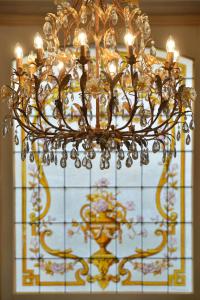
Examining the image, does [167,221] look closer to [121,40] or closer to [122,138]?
[121,40]

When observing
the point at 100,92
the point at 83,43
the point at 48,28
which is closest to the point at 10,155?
the point at 48,28

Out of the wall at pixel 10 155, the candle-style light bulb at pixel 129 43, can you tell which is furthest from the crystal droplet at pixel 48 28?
the wall at pixel 10 155

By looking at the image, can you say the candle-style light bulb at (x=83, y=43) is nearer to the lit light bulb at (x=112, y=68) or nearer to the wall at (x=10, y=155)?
the lit light bulb at (x=112, y=68)

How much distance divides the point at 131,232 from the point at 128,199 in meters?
0.23

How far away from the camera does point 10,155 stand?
3.92 m

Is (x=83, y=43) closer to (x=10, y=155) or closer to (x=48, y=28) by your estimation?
(x=48, y=28)

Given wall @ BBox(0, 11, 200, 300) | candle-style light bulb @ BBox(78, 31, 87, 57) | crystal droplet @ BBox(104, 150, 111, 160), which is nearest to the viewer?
candle-style light bulb @ BBox(78, 31, 87, 57)

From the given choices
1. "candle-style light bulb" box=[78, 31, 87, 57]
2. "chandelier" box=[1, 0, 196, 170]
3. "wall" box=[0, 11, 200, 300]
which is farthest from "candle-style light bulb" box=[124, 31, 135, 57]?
"wall" box=[0, 11, 200, 300]

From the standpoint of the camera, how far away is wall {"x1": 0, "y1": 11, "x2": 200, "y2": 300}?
3.87 meters

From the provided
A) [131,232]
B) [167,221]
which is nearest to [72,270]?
[131,232]

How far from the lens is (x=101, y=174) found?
13.0 ft

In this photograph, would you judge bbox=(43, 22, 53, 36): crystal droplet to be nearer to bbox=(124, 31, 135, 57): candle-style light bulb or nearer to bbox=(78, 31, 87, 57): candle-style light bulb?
bbox=(78, 31, 87, 57): candle-style light bulb

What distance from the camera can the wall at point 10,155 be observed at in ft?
12.7

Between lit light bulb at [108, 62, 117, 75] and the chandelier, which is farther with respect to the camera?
lit light bulb at [108, 62, 117, 75]
